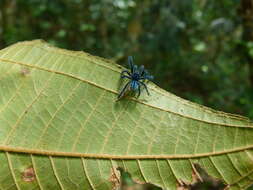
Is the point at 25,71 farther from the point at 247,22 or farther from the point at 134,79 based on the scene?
the point at 247,22

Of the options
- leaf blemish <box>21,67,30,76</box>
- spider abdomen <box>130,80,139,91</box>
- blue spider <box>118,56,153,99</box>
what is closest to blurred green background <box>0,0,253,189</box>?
blue spider <box>118,56,153,99</box>

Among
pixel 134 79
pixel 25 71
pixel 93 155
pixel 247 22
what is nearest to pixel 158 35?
pixel 247 22

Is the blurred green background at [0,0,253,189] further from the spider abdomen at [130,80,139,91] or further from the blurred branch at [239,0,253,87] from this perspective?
the spider abdomen at [130,80,139,91]

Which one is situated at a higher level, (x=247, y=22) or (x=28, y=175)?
(x=247, y=22)

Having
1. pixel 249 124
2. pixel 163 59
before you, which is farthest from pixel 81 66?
pixel 163 59

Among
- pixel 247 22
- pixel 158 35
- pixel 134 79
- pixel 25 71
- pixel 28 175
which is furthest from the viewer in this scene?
pixel 158 35

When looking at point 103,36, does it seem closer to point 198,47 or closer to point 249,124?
point 198,47

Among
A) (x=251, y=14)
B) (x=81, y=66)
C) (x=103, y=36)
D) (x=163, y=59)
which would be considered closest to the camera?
(x=81, y=66)
